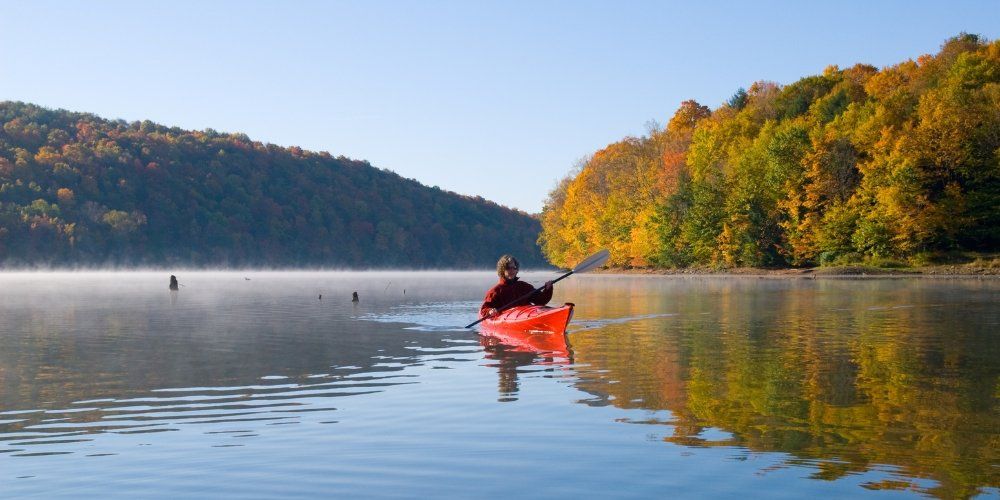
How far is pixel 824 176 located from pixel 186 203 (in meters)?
106

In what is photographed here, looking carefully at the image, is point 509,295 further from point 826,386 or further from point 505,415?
point 505,415

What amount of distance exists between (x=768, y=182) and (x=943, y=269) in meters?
18.6

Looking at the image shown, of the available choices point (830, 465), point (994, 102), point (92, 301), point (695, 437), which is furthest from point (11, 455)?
point (994, 102)

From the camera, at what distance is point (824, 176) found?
75.9 meters

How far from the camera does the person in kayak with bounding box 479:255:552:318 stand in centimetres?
2444

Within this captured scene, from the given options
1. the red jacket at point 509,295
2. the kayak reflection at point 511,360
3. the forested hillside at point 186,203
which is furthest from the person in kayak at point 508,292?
the forested hillside at point 186,203

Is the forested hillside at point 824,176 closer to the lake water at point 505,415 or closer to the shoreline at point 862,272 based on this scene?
the shoreline at point 862,272

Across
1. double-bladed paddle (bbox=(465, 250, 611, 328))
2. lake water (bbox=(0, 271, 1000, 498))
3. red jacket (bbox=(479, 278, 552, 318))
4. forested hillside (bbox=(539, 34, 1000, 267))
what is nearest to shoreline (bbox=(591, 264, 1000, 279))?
forested hillside (bbox=(539, 34, 1000, 267))

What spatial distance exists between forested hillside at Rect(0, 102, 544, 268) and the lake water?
120 meters

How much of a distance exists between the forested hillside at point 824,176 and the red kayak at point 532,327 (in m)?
51.2

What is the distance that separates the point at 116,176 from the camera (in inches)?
5625

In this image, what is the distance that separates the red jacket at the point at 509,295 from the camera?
24.7 meters

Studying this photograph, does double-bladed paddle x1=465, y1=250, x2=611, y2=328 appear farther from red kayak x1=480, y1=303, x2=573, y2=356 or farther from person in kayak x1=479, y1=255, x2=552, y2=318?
red kayak x1=480, y1=303, x2=573, y2=356

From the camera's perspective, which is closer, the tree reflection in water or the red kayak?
the tree reflection in water
